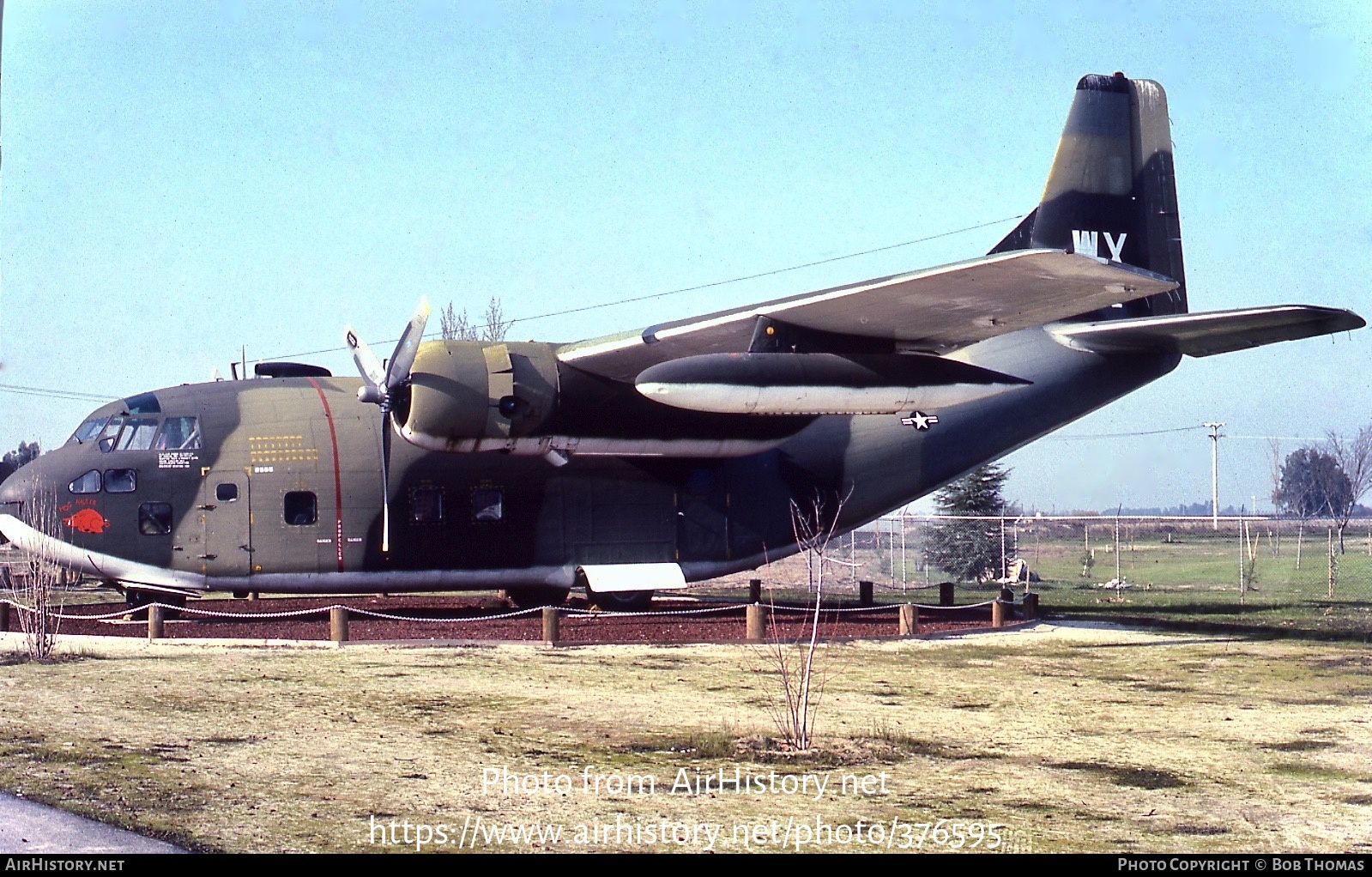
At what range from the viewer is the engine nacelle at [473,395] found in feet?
65.1

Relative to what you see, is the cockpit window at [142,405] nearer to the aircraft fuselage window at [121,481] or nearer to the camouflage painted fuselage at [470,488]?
the camouflage painted fuselage at [470,488]

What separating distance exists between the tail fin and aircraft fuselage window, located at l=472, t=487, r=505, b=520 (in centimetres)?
1146

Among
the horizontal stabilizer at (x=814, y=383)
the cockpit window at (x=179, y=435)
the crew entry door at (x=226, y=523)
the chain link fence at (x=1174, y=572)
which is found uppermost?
the horizontal stabilizer at (x=814, y=383)

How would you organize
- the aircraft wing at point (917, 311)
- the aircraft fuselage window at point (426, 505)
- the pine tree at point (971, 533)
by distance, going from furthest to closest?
1. the pine tree at point (971, 533)
2. the aircraft fuselage window at point (426, 505)
3. the aircraft wing at point (917, 311)

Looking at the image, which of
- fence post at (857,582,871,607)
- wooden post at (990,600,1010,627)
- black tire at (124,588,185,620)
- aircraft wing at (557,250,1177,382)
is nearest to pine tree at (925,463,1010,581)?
Answer: fence post at (857,582,871,607)

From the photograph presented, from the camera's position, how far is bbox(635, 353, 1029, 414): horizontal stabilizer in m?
17.8

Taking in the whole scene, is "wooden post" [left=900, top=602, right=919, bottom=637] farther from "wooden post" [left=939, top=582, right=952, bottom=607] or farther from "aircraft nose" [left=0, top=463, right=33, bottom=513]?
"aircraft nose" [left=0, top=463, right=33, bottom=513]

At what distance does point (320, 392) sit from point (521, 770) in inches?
540

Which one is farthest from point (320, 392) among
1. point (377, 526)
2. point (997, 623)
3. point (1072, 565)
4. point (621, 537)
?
point (1072, 565)

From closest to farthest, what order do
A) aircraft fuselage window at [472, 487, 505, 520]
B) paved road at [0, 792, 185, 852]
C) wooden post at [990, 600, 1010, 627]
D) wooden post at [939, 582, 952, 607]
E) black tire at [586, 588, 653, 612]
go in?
paved road at [0, 792, 185, 852]
aircraft fuselage window at [472, 487, 505, 520]
wooden post at [990, 600, 1010, 627]
black tire at [586, 588, 653, 612]
wooden post at [939, 582, 952, 607]

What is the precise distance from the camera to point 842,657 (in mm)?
18375

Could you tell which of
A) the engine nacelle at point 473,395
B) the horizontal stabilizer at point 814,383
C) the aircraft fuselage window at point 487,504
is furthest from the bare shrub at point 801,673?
the aircraft fuselage window at point 487,504

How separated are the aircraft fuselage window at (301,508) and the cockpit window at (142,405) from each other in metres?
2.75
